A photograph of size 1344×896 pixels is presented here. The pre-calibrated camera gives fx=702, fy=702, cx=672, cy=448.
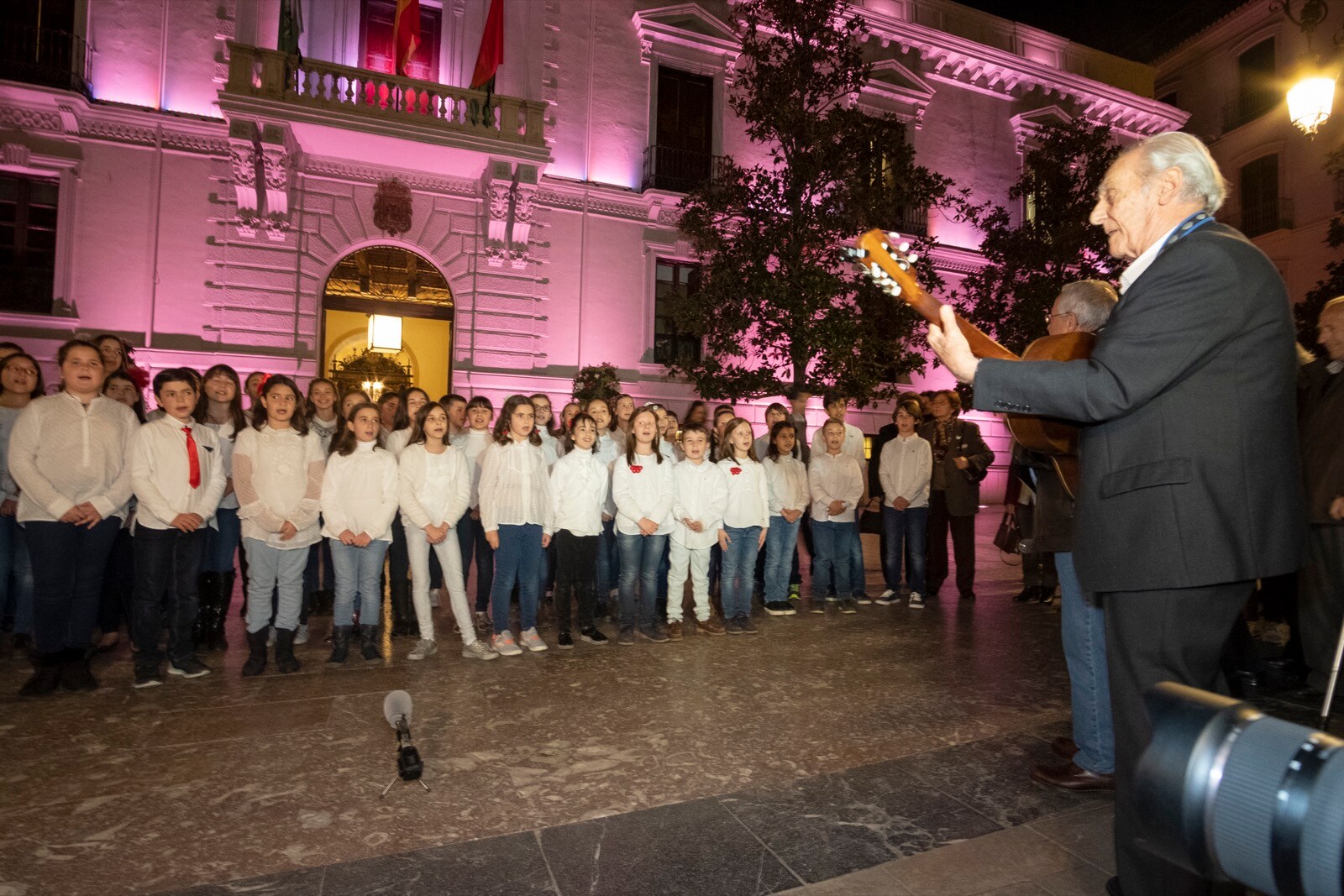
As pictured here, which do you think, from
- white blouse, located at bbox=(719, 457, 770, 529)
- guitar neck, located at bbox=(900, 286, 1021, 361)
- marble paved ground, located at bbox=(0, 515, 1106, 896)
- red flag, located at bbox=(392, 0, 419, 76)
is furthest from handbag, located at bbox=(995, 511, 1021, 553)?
red flag, located at bbox=(392, 0, 419, 76)

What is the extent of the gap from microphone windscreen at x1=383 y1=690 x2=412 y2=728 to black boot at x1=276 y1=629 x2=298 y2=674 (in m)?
1.92

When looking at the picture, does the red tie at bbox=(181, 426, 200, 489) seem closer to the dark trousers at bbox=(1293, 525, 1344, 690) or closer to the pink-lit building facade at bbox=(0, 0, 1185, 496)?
the dark trousers at bbox=(1293, 525, 1344, 690)

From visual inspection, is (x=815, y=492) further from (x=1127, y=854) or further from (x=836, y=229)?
(x=836, y=229)

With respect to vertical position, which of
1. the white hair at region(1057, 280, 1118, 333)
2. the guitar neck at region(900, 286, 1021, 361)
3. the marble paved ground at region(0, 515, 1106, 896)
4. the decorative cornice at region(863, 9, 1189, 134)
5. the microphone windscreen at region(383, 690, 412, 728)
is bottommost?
the marble paved ground at region(0, 515, 1106, 896)

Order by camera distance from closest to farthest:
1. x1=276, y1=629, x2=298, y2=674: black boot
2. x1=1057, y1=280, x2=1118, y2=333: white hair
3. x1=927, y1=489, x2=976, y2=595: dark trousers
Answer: x1=1057, y1=280, x2=1118, y2=333: white hair
x1=276, y1=629, x2=298, y2=674: black boot
x1=927, y1=489, x2=976, y2=595: dark trousers

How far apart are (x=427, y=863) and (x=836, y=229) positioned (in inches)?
451

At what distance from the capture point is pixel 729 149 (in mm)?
15953

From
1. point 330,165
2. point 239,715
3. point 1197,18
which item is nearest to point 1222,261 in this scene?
point 239,715

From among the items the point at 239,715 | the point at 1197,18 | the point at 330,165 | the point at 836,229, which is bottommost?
the point at 239,715

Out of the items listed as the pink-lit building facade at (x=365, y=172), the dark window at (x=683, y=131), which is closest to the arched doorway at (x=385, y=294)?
the pink-lit building facade at (x=365, y=172)

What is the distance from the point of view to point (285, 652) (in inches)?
181

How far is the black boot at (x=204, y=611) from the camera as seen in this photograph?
499 cm

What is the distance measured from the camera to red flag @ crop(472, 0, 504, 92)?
40.2 ft

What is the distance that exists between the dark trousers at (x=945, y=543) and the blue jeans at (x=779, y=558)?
1735 millimetres
